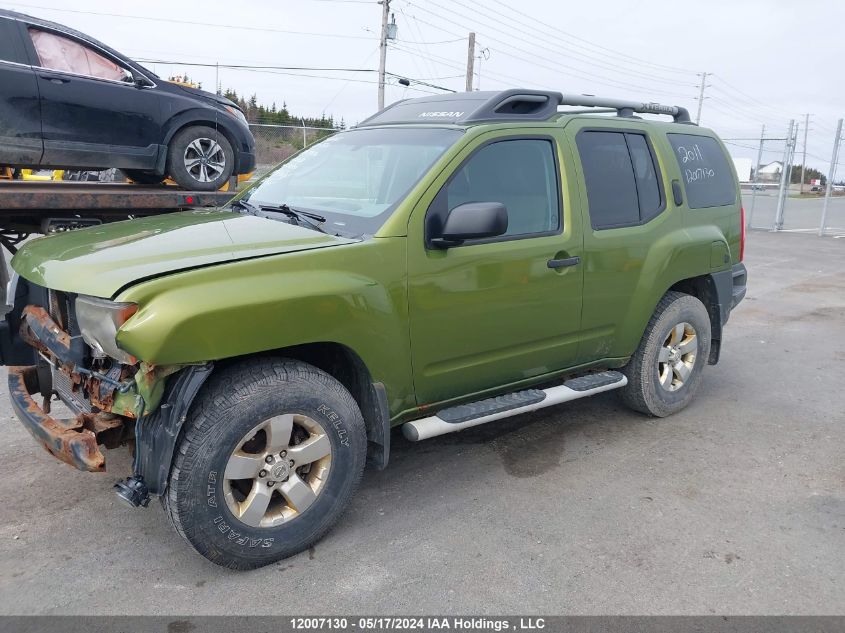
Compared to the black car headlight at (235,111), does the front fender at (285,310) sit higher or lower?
lower

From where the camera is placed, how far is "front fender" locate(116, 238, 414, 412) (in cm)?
258

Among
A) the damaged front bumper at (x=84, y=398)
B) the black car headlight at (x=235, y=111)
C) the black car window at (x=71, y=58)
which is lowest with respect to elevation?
the damaged front bumper at (x=84, y=398)

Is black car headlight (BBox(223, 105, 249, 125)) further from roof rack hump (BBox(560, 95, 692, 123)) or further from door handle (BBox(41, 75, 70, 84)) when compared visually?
roof rack hump (BBox(560, 95, 692, 123))

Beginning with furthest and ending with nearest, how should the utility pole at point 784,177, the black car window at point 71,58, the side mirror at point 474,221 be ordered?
the utility pole at point 784,177 < the black car window at point 71,58 < the side mirror at point 474,221

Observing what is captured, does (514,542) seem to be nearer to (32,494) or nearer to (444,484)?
(444,484)

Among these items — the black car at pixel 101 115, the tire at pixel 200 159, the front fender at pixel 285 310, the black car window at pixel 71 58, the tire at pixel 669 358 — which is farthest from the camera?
the tire at pixel 200 159

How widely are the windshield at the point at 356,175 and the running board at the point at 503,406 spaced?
1016 mm

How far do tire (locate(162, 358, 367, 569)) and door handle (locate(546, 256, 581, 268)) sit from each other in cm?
138

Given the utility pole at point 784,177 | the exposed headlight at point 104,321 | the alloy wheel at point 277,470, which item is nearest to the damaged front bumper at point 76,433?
the exposed headlight at point 104,321

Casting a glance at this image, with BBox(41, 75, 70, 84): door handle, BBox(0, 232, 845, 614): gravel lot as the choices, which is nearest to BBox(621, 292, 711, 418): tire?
BBox(0, 232, 845, 614): gravel lot

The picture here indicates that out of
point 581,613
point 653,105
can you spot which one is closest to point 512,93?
point 653,105

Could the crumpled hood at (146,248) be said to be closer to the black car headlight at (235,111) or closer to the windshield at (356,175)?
the windshield at (356,175)

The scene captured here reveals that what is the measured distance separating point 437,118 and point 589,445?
2217mm

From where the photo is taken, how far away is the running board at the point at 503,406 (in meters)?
3.47
